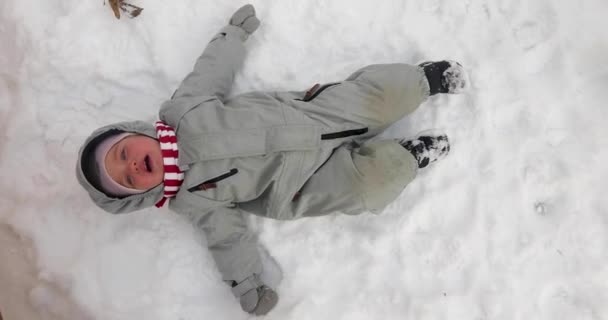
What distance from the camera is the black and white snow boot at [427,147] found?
53.2 inches

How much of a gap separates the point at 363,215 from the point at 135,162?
0.67 meters

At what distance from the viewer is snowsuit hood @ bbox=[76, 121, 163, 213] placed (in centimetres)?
118

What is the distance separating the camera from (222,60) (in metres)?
A: 1.44

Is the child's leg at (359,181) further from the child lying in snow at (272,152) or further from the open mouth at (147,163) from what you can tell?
the open mouth at (147,163)

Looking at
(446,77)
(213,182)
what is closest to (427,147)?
(446,77)

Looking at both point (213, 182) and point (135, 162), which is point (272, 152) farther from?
point (135, 162)

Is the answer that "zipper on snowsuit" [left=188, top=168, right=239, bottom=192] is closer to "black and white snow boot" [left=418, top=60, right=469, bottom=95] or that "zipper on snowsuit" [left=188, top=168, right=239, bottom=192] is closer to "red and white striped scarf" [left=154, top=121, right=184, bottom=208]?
"red and white striped scarf" [left=154, top=121, right=184, bottom=208]

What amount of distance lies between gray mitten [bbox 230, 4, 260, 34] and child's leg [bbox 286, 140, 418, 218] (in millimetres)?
471

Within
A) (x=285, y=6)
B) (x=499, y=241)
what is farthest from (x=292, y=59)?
(x=499, y=241)

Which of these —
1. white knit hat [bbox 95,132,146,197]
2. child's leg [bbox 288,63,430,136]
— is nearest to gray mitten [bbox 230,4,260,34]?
child's leg [bbox 288,63,430,136]

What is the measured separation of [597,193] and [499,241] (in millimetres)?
288

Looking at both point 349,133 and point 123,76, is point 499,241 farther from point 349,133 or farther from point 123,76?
point 123,76

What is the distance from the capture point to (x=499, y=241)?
1356 mm

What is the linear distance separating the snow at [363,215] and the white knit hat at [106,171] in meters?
0.35
